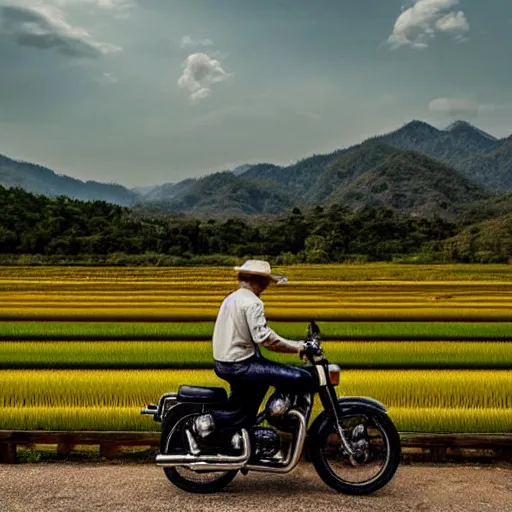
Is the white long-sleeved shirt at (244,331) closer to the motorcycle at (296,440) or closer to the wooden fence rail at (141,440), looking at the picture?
the motorcycle at (296,440)

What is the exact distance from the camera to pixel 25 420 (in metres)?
8.22

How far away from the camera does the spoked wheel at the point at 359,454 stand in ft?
17.6

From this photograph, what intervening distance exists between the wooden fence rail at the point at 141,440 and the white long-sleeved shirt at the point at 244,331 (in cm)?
166

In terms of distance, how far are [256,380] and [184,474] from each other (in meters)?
1.00

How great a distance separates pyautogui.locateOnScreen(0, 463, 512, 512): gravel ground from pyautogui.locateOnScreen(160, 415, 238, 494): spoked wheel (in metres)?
0.08

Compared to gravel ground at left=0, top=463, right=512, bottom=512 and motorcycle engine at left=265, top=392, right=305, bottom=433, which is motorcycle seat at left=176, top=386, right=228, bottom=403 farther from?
gravel ground at left=0, top=463, right=512, bottom=512

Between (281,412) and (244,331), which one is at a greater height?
(244,331)

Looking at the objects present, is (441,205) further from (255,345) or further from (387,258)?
(255,345)

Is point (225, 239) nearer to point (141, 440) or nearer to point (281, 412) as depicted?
point (141, 440)

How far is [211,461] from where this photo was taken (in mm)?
5363

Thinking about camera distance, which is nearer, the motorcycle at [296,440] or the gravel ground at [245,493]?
the gravel ground at [245,493]

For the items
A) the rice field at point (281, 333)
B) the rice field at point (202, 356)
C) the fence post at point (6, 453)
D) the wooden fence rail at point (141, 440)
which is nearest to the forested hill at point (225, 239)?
the rice field at point (281, 333)

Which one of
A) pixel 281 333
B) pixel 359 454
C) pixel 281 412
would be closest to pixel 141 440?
pixel 281 412

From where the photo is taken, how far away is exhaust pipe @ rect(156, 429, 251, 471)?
210 inches
